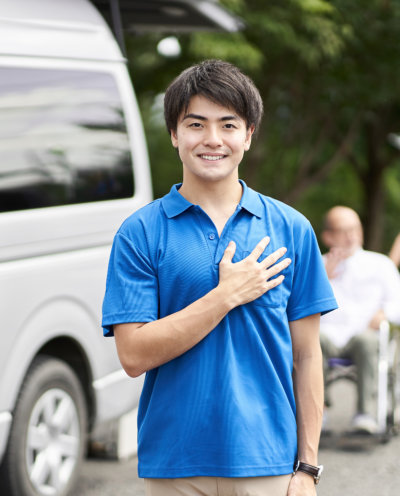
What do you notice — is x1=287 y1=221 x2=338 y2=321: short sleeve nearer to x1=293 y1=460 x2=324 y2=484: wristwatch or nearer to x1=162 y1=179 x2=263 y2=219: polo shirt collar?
x1=162 y1=179 x2=263 y2=219: polo shirt collar

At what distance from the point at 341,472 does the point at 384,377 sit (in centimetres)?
110

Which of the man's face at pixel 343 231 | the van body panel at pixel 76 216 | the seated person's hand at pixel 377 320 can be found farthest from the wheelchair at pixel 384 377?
the van body panel at pixel 76 216

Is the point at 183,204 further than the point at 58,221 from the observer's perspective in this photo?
No

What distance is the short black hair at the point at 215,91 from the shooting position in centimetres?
231

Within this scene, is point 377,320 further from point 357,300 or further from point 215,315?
point 215,315

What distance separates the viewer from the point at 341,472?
569 cm

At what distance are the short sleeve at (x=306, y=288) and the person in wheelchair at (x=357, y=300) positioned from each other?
13.8ft

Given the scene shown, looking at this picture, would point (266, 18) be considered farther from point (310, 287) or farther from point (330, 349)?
point (310, 287)

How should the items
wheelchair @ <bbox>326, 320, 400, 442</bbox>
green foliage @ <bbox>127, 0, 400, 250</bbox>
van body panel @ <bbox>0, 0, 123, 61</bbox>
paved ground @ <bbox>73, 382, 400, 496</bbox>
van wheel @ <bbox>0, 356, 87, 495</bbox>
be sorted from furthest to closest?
green foliage @ <bbox>127, 0, 400, 250</bbox>
wheelchair @ <bbox>326, 320, 400, 442</bbox>
paved ground @ <bbox>73, 382, 400, 496</bbox>
van body panel @ <bbox>0, 0, 123, 61</bbox>
van wheel @ <bbox>0, 356, 87, 495</bbox>

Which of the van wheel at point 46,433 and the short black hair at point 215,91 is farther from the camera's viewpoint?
the van wheel at point 46,433

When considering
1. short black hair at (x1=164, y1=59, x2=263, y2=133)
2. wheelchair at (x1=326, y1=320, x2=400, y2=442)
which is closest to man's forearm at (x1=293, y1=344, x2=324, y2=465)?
short black hair at (x1=164, y1=59, x2=263, y2=133)

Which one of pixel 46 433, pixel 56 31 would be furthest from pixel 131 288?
pixel 56 31

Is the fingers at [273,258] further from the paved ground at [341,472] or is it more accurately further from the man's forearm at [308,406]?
the paved ground at [341,472]

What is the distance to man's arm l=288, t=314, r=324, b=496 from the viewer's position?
2355 mm
